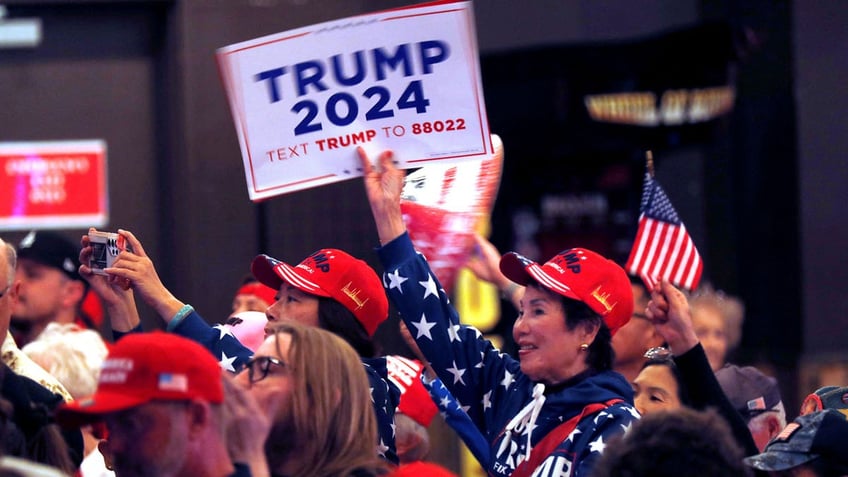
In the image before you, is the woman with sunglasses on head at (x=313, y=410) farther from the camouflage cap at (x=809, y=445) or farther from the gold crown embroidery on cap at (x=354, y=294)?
the gold crown embroidery on cap at (x=354, y=294)

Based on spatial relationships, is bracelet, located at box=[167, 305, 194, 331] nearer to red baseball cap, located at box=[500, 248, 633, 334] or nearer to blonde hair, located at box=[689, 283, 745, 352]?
red baseball cap, located at box=[500, 248, 633, 334]

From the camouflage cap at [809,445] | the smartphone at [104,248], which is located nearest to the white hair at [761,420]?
the camouflage cap at [809,445]

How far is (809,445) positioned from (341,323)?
1691 millimetres

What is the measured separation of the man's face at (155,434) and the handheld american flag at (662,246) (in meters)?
2.60

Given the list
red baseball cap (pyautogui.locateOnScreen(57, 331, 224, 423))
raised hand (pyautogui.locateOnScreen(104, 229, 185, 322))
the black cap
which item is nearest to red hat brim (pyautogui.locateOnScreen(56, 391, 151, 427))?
red baseball cap (pyautogui.locateOnScreen(57, 331, 224, 423))

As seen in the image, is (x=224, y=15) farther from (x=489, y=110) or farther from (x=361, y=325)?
(x=361, y=325)

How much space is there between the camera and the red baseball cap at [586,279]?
4.15 m

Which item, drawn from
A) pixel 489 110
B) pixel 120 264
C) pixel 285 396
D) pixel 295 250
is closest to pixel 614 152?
pixel 489 110

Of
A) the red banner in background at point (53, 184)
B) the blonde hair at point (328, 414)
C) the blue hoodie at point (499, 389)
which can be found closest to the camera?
the blonde hair at point (328, 414)

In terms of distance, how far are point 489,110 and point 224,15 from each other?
6.77 ft

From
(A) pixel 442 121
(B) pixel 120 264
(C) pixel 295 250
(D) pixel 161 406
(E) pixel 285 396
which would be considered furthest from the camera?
(C) pixel 295 250

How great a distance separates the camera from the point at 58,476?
7.44 ft

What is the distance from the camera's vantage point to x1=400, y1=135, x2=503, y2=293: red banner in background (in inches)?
189

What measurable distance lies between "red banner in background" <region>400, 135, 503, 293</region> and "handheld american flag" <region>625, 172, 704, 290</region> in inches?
24.4
